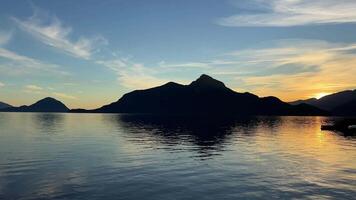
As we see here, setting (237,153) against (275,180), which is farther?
(237,153)

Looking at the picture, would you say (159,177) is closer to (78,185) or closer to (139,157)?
(78,185)

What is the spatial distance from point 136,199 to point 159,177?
32.5 ft

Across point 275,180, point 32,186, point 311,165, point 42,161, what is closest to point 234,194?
point 275,180

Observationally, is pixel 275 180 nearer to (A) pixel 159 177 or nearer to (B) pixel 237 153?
(A) pixel 159 177

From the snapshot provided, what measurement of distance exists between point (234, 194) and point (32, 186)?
19.3 meters

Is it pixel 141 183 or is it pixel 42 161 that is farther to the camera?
Answer: pixel 42 161

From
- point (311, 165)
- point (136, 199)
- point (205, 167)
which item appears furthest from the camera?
point (311, 165)

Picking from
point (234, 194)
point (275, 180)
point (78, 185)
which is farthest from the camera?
point (275, 180)

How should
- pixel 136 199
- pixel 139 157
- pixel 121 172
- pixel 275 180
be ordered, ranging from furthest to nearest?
pixel 139 157
pixel 121 172
pixel 275 180
pixel 136 199

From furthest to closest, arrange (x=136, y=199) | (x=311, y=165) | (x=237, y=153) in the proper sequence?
(x=237, y=153), (x=311, y=165), (x=136, y=199)

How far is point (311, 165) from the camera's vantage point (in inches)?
1961

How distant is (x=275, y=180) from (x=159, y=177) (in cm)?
1281

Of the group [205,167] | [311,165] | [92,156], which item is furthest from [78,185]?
[311,165]

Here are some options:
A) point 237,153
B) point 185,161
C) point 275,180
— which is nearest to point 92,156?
point 185,161
